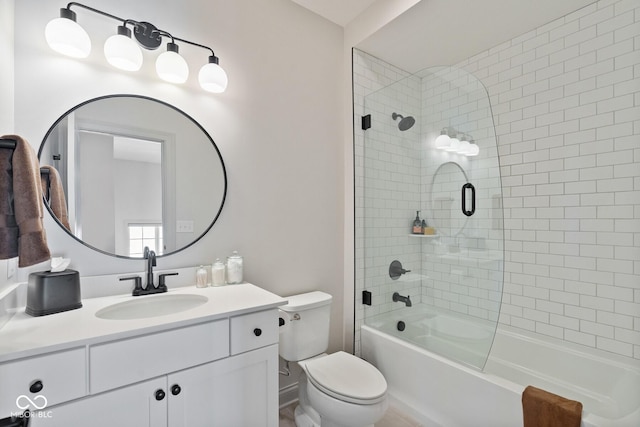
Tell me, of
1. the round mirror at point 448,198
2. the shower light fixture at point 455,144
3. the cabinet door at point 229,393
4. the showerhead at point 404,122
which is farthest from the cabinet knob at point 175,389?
the showerhead at point 404,122

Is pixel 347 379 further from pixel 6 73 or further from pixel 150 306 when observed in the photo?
pixel 6 73

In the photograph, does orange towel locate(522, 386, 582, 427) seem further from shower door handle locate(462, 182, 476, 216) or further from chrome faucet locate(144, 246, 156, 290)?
chrome faucet locate(144, 246, 156, 290)

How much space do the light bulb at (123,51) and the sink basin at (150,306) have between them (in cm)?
112

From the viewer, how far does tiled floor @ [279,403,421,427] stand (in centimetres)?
187

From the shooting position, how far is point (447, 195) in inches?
77.4

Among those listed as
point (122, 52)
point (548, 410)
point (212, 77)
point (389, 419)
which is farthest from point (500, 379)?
point (122, 52)

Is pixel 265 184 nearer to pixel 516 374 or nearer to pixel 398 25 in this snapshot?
pixel 398 25

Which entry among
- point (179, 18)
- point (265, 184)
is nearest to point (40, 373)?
point (265, 184)

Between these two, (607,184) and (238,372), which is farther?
(607,184)

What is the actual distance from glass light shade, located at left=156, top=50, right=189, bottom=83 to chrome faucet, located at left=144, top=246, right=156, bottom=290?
894 millimetres

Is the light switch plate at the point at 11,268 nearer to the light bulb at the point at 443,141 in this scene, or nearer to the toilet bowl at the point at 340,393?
the toilet bowl at the point at 340,393

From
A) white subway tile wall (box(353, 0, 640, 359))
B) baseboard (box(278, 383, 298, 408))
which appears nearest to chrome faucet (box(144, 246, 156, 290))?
baseboard (box(278, 383, 298, 408))

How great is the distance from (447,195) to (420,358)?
3.48ft

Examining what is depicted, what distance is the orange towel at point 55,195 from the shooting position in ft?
4.41
